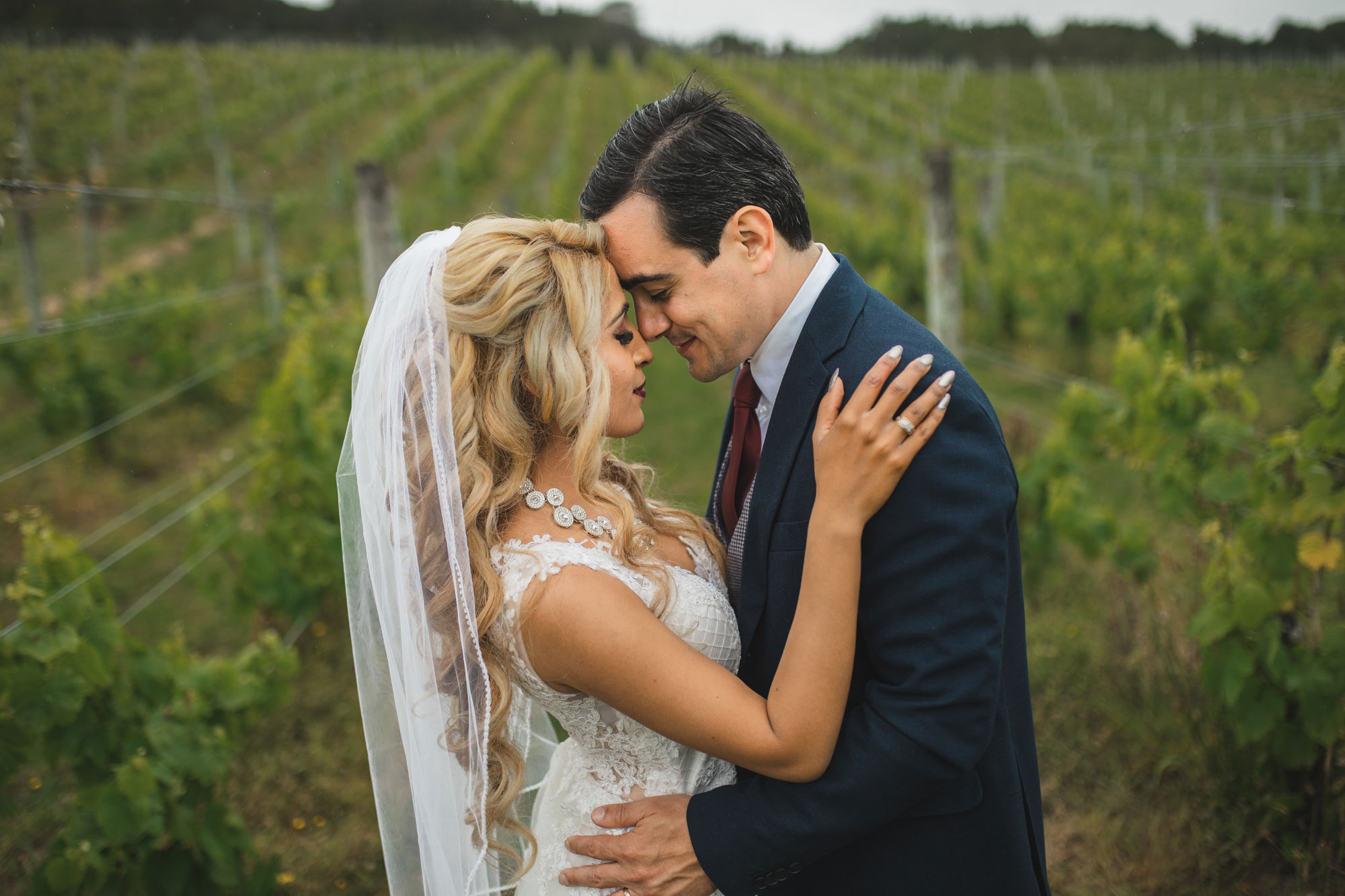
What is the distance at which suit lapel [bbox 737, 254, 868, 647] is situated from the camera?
5.26 feet

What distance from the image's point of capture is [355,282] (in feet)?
50.4

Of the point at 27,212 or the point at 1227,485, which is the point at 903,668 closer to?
the point at 1227,485

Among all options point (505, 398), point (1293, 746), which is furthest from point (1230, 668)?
point (505, 398)

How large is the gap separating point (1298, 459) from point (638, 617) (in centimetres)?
220

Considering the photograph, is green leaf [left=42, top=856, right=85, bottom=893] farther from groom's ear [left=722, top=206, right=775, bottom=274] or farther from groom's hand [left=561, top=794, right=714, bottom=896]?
groom's ear [left=722, top=206, right=775, bottom=274]

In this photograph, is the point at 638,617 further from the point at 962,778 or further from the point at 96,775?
the point at 96,775

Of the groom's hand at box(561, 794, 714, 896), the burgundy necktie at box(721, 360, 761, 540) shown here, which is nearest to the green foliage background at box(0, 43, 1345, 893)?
the burgundy necktie at box(721, 360, 761, 540)

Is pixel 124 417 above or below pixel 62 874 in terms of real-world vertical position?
above

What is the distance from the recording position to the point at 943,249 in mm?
5602

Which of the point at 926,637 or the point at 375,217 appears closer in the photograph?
the point at 926,637

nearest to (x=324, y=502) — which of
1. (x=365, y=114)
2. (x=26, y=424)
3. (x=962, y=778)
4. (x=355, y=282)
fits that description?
(x=962, y=778)

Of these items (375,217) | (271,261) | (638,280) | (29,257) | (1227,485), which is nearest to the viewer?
(638,280)

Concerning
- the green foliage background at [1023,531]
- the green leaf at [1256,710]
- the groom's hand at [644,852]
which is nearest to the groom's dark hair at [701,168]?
the green foliage background at [1023,531]

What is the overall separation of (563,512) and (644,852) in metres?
0.72
